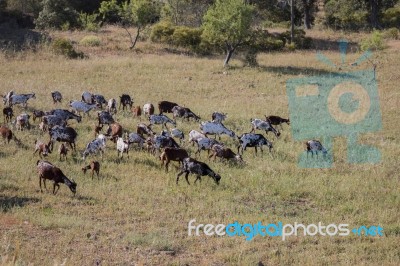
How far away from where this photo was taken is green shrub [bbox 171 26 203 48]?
49688 millimetres

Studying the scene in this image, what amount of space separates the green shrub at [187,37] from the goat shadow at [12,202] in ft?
120

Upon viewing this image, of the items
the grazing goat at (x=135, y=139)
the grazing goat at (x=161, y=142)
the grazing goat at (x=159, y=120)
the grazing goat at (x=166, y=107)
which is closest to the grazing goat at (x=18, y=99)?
the grazing goat at (x=166, y=107)

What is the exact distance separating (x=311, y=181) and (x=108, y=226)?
7596 millimetres

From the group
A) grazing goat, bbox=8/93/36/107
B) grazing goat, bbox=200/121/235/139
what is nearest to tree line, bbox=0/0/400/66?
grazing goat, bbox=8/93/36/107

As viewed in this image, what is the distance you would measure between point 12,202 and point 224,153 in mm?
7848

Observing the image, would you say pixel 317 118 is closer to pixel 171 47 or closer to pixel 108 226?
pixel 108 226

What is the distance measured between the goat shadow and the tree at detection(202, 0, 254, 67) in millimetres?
29539

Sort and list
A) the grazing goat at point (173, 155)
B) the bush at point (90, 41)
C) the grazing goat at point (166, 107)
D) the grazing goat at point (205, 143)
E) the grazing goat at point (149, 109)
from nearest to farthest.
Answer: the grazing goat at point (173, 155), the grazing goat at point (205, 143), the grazing goat at point (149, 109), the grazing goat at point (166, 107), the bush at point (90, 41)

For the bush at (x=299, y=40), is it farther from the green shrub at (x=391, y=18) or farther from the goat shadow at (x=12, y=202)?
the goat shadow at (x=12, y=202)

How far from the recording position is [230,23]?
137ft

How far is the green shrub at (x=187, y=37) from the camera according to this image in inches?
1956

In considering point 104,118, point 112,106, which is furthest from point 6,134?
point 112,106

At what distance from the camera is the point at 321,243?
13.0m

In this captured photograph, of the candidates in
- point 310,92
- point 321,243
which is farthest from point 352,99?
point 321,243
